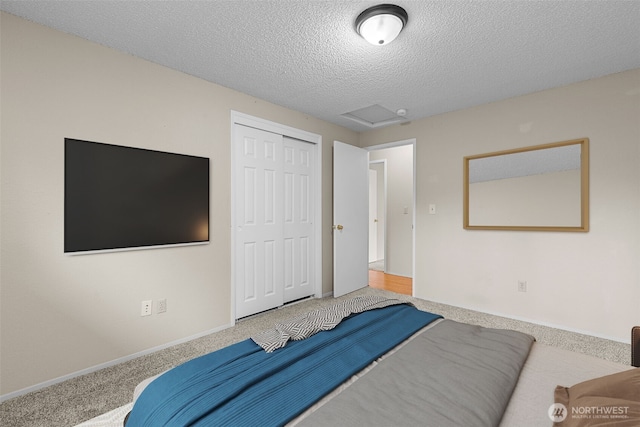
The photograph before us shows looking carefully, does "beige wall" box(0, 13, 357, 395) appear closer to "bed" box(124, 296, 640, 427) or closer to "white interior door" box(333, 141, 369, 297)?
"bed" box(124, 296, 640, 427)

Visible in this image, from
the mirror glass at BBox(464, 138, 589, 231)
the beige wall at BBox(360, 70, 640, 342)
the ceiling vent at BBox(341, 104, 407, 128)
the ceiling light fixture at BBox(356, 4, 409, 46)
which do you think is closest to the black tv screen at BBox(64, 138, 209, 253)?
the ceiling light fixture at BBox(356, 4, 409, 46)

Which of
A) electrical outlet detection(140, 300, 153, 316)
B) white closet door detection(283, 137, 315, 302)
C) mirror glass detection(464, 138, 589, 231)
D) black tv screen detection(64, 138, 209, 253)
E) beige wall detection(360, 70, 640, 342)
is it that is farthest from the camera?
white closet door detection(283, 137, 315, 302)

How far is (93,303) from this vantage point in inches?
85.7

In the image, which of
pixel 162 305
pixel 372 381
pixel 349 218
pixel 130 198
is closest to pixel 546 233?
pixel 349 218

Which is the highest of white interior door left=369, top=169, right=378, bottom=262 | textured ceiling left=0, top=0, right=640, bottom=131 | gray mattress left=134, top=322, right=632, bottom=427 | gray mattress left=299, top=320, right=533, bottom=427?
textured ceiling left=0, top=0, right=640, bottom=131

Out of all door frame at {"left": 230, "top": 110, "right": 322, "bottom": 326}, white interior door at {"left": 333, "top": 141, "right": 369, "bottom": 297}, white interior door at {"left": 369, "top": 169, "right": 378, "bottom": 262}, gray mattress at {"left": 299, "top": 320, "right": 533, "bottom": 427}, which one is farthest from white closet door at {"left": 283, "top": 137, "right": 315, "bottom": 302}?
white interior door at {"left": 369, "top": 169, "right": 378, "bottom": 262}

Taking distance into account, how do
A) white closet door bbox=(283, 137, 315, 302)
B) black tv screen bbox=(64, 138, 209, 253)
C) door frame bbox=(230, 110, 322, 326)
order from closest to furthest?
black tv screen bbox=(64, 138, 209, 253)
door frame bbox=(230, 110, 322, 326)
white closet door bbox=(283, 137, 315, 302)

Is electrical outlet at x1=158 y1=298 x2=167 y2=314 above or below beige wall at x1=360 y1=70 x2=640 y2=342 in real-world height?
below

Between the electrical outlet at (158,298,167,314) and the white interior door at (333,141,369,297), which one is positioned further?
the white interior door at (333,141,369,297)

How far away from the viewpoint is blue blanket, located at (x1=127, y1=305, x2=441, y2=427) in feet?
3.10

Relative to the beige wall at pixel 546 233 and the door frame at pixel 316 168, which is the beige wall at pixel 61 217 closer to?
the door frame at pixel 316 168


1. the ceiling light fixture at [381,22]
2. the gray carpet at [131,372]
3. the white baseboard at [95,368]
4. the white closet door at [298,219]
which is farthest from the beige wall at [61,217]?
the ceiling light fixture at [381,22]

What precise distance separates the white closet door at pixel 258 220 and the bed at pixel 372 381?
5.67 feet

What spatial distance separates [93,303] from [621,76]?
4826 millimetres
